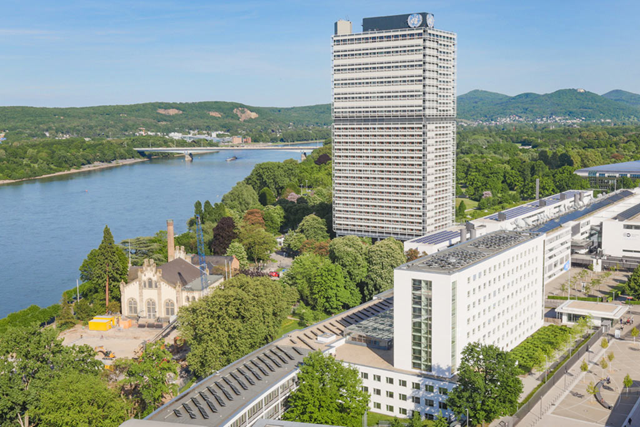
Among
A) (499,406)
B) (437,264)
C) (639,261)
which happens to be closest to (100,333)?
A: (437,264)

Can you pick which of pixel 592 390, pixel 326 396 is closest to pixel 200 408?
pixel 326 396

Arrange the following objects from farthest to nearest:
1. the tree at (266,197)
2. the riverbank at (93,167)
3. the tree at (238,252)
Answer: the riverbank at (93,167), the tree at (266,197), the tree at (238,252)

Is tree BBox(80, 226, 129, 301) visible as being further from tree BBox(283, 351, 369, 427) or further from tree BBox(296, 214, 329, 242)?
tree BBox(283, 351, 369, 427)

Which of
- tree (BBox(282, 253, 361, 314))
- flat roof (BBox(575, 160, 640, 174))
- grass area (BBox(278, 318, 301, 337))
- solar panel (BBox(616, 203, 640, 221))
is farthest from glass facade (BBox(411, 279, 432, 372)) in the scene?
flat roof (BBox(575, 160, 640, 174))

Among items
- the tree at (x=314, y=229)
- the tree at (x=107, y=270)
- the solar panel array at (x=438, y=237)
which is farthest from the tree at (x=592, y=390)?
the tree at (x=314, y=229)

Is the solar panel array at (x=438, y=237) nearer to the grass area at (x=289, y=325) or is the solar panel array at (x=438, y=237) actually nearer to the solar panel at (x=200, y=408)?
the grass area at (x=289, y=325)

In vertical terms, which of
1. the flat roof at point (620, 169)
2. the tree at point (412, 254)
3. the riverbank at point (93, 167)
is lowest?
the tree at point (412, 254)

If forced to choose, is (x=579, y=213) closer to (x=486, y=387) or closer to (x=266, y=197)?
(x=266, y=197)
